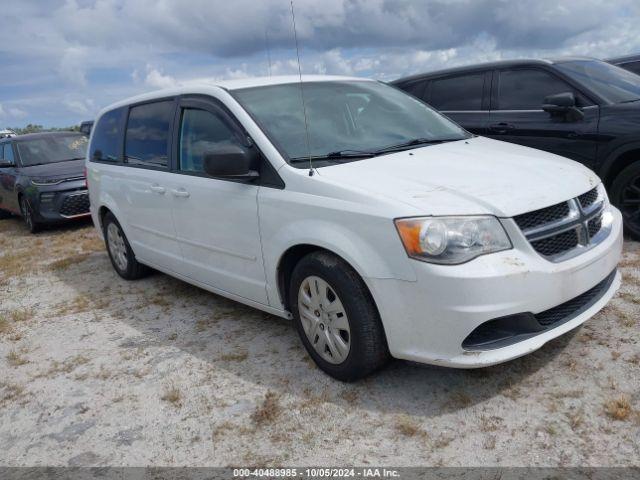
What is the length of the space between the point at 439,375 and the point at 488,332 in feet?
1.81

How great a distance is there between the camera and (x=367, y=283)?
2879 mm

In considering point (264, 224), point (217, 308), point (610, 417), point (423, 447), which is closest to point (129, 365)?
point (217, 308)

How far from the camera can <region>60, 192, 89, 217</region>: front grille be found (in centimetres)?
908

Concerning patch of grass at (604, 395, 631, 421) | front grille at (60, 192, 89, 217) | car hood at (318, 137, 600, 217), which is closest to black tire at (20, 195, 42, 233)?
front grille at (60, 192, 89, 217)

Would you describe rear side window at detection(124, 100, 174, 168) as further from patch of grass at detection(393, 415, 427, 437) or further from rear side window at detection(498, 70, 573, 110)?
rear side window at detection(498, 70, 573, 110)

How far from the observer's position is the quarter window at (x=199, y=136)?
3861 millimetres

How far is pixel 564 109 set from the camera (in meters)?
5.30

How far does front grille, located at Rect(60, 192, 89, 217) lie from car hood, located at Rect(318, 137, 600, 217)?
7050 mm

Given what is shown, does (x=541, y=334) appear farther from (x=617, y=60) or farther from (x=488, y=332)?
(x=617, y=60)

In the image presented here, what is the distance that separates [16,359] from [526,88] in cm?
520

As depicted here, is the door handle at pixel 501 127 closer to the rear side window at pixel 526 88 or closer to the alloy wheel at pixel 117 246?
the rear side window at pixel 526 88

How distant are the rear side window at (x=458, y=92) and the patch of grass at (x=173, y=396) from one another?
443 cm

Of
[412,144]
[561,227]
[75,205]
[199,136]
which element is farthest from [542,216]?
[75,205]

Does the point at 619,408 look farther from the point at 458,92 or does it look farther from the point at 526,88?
the point at 458,92
